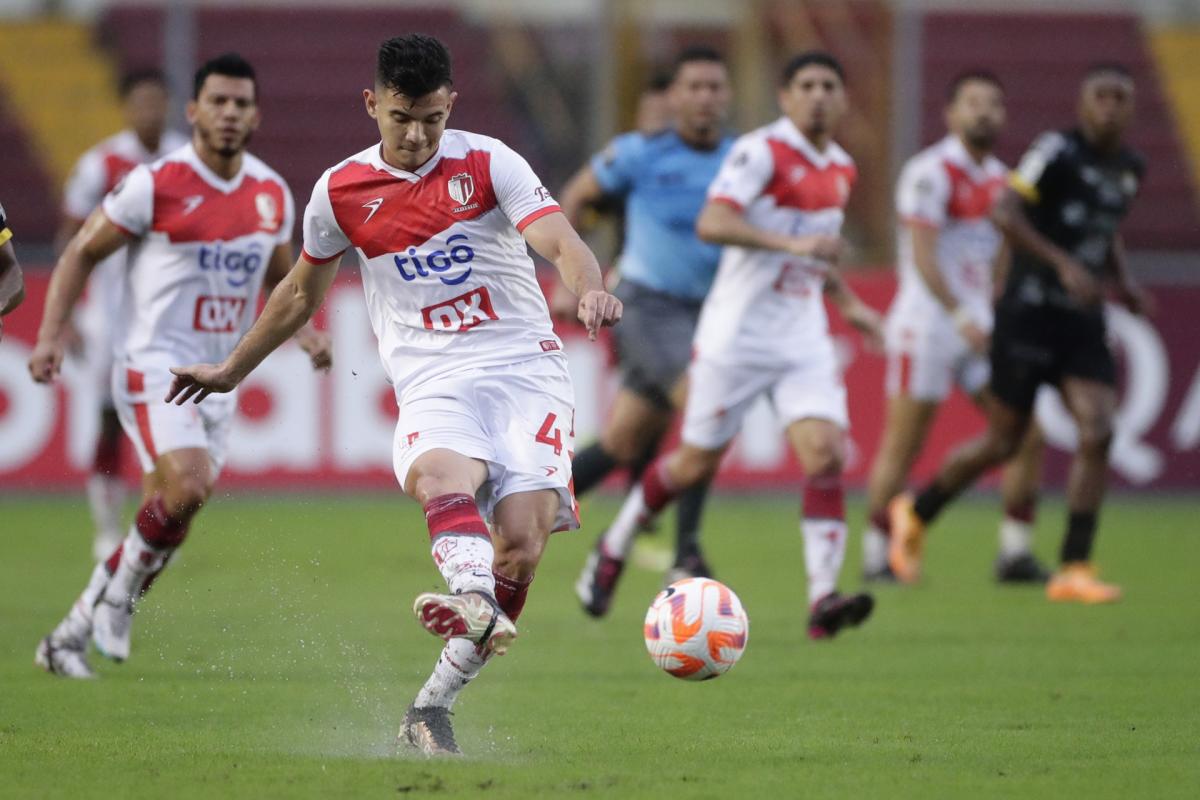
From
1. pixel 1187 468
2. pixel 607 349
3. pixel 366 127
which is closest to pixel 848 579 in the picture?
pixel 607 349

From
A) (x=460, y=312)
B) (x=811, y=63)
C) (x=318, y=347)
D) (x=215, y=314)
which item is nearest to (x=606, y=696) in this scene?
(x=318, y=347)

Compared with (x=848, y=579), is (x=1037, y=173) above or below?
above

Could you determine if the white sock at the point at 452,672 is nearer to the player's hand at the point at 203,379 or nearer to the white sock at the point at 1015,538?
the player's hand at the point at 203,379

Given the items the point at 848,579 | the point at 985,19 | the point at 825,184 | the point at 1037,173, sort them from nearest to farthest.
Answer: the point at 825,184 → the point at 1037,173 → the point at 848,579 → the point at 985,19

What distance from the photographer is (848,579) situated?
11.5 metres

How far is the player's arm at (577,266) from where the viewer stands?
544 cm

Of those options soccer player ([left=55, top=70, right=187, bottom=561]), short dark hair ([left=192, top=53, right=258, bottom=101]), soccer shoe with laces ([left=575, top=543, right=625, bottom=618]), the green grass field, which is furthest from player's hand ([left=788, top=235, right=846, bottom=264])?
soccer player ([left=55, top=70, right=187, bottom=561])

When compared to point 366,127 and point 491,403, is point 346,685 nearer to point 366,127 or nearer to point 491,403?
point 491,403

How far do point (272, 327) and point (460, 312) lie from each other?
60 cm

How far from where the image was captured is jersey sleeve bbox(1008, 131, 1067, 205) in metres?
10.4

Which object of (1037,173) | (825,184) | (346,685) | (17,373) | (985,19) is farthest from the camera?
(985,19)

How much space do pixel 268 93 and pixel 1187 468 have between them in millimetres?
9894

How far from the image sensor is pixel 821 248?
330 inches

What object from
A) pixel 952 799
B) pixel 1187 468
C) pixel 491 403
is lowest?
pixel 1187 468
